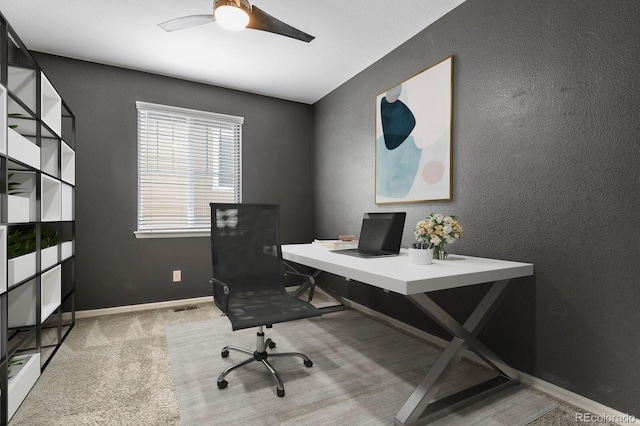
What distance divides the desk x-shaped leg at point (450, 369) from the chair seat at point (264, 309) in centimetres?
68

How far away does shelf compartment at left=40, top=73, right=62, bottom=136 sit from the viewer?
2.33 metres

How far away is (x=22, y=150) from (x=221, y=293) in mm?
1385

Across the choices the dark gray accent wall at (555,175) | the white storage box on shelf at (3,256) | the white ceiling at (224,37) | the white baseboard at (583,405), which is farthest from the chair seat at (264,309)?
the white ceiling at (224,37)

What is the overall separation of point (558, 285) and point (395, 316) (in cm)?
147

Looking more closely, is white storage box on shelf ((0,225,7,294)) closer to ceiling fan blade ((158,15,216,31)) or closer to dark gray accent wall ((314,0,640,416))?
ceiling fan blade ((158,15,216,31))

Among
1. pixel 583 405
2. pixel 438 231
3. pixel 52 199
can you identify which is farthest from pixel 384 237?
pixel 52 199

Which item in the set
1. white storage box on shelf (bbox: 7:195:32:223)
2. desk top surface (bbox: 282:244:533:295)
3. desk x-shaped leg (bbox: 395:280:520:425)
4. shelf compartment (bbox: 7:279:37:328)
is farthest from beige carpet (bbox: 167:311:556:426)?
white storage box on shelf (bbox: 7:195:32:223)

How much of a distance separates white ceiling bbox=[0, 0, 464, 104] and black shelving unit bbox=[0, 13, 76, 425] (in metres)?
0.51

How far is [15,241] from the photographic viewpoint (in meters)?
2.05

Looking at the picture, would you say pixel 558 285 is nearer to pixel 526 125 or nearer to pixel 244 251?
pixel 526 125

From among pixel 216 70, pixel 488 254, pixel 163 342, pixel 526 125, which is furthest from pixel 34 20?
pixel 488 254

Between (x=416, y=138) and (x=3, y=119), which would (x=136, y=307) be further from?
(x=416, y=138)

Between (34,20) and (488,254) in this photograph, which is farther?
(34,20)

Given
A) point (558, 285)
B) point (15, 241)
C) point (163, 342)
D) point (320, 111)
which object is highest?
point (320, 111)
